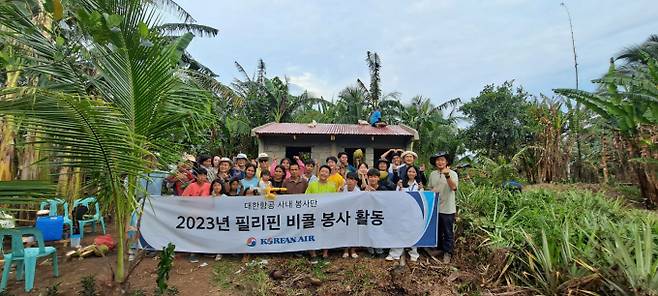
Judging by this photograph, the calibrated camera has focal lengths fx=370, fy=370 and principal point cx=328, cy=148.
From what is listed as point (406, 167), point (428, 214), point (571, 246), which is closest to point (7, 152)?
point (406, 167)

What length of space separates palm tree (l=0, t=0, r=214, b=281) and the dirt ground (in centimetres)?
118

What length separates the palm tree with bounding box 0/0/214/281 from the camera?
255cm

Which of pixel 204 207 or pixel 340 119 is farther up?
pixel 340 119

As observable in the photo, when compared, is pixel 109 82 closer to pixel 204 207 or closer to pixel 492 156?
pixel 204 207

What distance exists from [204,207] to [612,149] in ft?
36.0

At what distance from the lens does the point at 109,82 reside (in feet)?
10.1

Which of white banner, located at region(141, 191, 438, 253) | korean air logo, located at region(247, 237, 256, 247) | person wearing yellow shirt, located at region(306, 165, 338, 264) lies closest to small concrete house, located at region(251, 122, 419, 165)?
person wearing yellow shirt, located at region(306, 165, 338, 264)

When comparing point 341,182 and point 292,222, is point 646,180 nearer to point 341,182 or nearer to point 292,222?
point 341,182

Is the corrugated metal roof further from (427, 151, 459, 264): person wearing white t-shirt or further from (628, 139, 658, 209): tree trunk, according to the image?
(427, 151, 459, 264): person wearing white t-shirt

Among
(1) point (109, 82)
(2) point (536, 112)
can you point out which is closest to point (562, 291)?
(1) point (109, 82)

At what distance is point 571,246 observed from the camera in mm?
3828

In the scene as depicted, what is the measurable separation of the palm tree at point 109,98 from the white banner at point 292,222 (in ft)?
4.89

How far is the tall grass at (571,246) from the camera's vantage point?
3371mm

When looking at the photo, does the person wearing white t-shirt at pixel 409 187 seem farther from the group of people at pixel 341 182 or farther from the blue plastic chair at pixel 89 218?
the blue plastic chair at pixel 89 218
